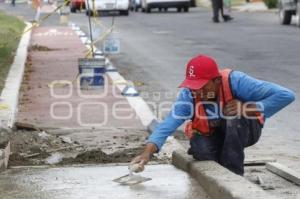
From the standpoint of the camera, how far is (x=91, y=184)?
5.80m

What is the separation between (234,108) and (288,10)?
23.9 metres

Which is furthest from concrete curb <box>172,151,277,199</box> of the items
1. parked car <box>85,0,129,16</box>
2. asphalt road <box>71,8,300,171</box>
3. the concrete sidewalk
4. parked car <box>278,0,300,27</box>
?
parked car <box>85,0,129,16</box>

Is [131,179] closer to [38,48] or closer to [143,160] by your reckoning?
[143,160]

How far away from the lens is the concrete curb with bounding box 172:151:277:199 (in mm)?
4906

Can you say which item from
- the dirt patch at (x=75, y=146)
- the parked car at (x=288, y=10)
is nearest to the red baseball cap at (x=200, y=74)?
the dirt patch at (x=75, y=146)

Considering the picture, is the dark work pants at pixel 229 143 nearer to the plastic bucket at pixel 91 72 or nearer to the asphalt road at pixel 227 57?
the asphalt road at pixel 227 57

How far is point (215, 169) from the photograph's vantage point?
563 cm

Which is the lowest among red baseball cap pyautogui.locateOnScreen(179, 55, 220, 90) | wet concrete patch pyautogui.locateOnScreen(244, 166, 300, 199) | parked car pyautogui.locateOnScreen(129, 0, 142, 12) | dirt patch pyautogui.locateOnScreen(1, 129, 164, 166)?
parked car pyautogui.locateOnScreen(129, 0, 142, 12)

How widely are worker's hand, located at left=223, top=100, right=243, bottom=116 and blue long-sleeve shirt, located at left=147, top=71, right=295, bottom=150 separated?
0.17 ft

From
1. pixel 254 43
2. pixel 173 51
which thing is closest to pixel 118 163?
pixel 173 51

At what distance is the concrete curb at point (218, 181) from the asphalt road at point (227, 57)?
1.21 meters

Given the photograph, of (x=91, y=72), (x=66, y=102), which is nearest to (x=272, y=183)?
(x=66, y=102)

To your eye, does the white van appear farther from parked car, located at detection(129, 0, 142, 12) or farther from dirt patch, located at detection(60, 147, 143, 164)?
dirt patch, located at detection(60, 147, 143, 164)

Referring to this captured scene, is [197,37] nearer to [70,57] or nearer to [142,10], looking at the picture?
[70,57]
